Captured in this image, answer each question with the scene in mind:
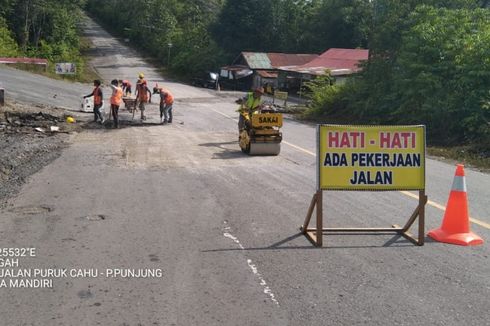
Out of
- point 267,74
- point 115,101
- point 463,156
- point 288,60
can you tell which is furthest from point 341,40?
point 463,156

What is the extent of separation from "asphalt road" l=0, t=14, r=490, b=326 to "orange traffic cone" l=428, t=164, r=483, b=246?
0.15 metres

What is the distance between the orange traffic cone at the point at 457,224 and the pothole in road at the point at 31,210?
519 cm

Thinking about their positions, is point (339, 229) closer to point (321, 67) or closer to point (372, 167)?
point (372, 167)

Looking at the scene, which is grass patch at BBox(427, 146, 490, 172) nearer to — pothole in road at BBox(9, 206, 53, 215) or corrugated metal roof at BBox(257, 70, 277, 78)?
pothole in road at BBox(9, 206, 53, 215)

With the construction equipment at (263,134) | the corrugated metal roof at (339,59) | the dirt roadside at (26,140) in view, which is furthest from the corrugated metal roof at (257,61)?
the construction equipment at (263,134)

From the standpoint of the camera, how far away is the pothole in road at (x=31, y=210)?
7934mm

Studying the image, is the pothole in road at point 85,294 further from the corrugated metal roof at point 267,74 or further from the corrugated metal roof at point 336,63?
the corrugated metal roof at point 267,74

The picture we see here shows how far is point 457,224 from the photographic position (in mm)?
6992

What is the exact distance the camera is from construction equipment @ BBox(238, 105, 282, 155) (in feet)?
45.9

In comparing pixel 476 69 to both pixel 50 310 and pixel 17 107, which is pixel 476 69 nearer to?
pixel 17 107

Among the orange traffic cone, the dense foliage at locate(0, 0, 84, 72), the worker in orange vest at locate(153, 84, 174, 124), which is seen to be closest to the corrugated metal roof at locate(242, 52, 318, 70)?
the dense foliage at locate(0, 0, 84, 72)

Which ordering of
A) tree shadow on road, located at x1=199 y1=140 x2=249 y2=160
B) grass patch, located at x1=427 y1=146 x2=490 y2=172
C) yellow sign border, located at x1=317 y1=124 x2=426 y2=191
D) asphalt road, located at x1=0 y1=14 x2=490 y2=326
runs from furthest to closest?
grass patch, located at x1=427 y1=146 x2=490 y2=172, tree shadow on road, located at x1=199 y1=140 x2=249 y2=160, yellow sign border, located at x1=317 y1=124 x2=426 y2=191, asphalt road, located at x1=0 y1=14 x2=490 y2=326

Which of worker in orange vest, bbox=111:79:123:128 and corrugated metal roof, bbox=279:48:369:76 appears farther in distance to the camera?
corrugated metal roof, bbox=279:48:369:76

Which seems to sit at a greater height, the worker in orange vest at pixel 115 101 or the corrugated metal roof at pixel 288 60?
→ the corrugated metal roof at pixel 288 60
